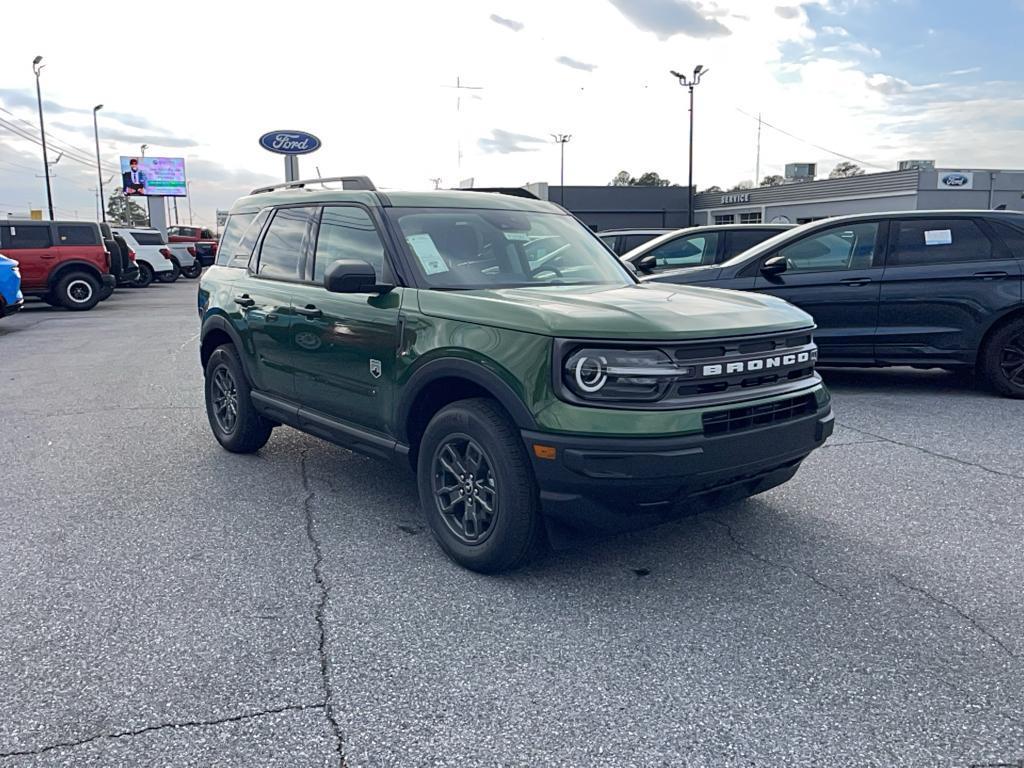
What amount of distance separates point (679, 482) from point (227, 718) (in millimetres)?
1842

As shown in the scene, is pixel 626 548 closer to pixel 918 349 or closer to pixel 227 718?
pixel 227 718

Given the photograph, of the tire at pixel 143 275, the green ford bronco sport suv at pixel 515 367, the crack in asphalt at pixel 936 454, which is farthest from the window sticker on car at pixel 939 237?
the tire at pixel 143 275

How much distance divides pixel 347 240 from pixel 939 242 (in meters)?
5.83

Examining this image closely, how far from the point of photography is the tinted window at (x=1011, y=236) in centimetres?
764

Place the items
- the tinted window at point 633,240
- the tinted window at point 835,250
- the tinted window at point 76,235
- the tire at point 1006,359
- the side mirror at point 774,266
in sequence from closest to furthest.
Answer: the tire at point 1006,359, the side mirror at point 774,266, the tinted window at point 835,250, the tinted window at point 633,240, the tinted window at point 76,235

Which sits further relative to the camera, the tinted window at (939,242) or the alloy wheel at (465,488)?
the tinted window at (939,242)

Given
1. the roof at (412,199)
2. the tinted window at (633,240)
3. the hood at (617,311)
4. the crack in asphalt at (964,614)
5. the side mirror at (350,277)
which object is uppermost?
the roof at (412,199)

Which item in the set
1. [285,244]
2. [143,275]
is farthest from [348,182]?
[143,275]

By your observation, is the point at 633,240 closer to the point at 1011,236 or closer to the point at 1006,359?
the point at 1011,236

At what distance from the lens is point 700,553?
4.09 meters

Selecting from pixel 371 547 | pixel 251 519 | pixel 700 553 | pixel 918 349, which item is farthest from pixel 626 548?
pixel 918 349

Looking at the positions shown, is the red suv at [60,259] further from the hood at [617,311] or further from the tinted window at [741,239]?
the hood at [617,311]

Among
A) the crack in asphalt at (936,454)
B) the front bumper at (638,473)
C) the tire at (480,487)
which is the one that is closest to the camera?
the front bumper at (638,473)

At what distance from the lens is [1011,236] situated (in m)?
7.70
